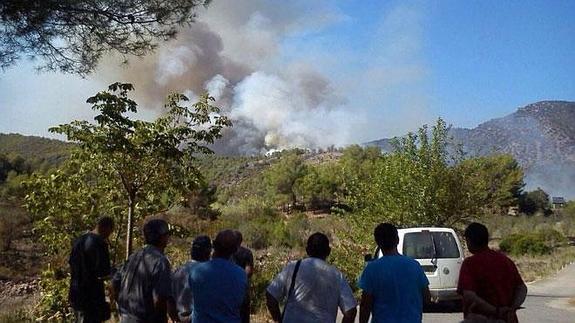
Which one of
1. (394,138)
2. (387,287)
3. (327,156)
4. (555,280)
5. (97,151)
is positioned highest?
(327,156)

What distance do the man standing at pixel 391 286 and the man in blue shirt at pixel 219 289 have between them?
0.82m

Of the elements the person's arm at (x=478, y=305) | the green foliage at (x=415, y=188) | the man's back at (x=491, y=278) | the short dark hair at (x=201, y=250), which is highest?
the green foliage at (x=415, y=188)

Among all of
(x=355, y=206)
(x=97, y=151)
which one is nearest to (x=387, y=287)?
(x=97, y=151)

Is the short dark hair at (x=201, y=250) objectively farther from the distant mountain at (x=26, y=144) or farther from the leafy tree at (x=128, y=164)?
the distant mountain at (x=26, y=144)

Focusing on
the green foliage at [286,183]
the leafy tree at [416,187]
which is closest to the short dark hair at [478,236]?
the leafy tree at [416,187]

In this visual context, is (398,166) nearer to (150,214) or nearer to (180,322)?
(150,214)

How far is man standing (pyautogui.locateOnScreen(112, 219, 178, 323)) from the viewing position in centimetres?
452

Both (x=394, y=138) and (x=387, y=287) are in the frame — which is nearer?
(x=387, y=287)

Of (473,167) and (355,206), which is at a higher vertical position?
(473,167)

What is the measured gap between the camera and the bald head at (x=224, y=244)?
445cm

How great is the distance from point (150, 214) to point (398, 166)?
9.97 meters

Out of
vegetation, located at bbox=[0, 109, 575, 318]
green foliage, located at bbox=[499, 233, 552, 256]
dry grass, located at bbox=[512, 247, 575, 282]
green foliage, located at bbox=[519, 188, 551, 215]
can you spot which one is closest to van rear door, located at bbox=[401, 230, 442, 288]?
vegetation, located at bbox=[0, 109, 575, 318]

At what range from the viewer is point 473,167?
20.2 m

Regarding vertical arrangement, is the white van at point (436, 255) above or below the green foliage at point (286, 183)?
below
